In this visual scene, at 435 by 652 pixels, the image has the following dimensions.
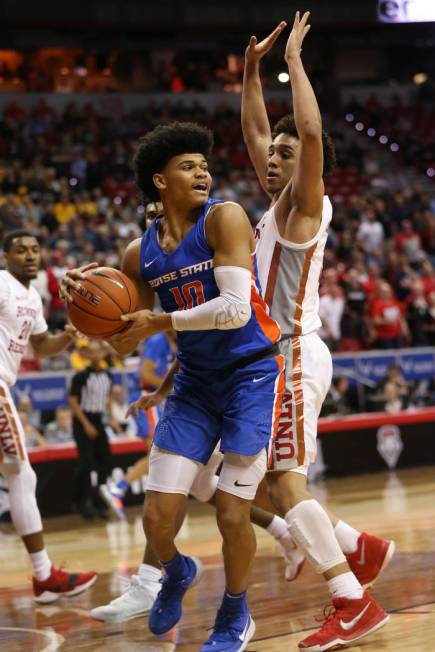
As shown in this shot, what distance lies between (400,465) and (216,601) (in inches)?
269

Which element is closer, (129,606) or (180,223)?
(180,223)

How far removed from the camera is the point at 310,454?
16.3ft

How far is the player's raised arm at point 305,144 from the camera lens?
478cm

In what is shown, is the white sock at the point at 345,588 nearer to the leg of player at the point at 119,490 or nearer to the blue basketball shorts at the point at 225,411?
the blue basketball shorts at the point at 225,411

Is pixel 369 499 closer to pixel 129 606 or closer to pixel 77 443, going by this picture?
pixel 77 443

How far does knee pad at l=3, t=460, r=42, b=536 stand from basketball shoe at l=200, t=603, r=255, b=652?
187 cm

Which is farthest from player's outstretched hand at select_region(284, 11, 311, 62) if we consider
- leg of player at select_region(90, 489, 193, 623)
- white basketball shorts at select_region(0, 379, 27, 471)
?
white basketball shorts at select_region(0, 379, 27, 471)

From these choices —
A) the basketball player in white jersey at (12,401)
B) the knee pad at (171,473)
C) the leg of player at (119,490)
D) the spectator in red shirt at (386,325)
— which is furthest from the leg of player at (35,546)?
the spectator in red shirt at (386,325)

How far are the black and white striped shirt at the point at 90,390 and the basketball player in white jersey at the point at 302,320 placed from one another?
5.13 meters

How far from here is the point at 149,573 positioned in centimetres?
558

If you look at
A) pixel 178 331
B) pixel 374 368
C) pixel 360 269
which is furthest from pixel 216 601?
pixel 360 269

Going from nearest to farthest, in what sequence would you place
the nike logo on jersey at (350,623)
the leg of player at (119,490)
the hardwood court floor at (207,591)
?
the nike logo on jersey at (350,623) → the hardwood court floor at (207,591) → the leg of player at (119,490)

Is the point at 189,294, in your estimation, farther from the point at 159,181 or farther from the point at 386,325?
the point at 386,325

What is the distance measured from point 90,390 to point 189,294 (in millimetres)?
5761
